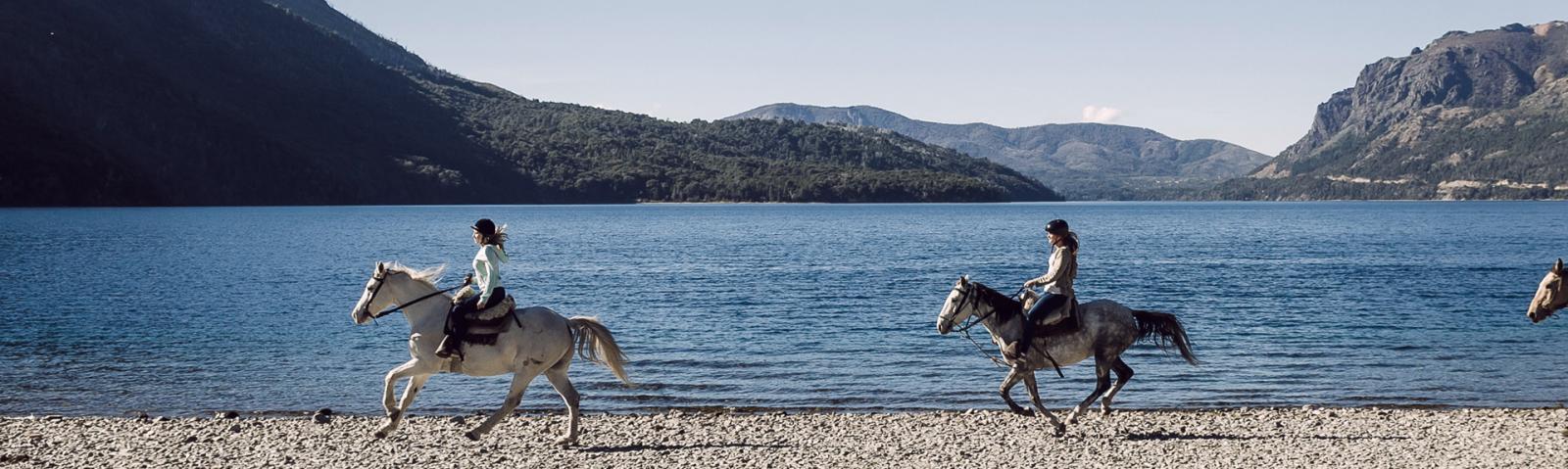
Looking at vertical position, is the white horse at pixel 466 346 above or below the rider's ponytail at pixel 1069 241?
below

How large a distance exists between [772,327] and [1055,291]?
1875cm

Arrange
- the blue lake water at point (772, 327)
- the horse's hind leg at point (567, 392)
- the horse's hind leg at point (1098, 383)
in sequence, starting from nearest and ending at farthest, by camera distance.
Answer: the horse's hind leg at point (567, 392) → the horse's hind leg at point (1098, 383) → the blue lake water at point (772, 327)

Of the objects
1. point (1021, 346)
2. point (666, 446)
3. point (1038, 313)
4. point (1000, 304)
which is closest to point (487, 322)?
point (666, 446)

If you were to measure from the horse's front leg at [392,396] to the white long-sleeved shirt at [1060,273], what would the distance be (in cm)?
713

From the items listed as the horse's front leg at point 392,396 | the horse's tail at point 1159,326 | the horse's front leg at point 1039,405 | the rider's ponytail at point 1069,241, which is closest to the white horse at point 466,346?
the horse's front leg at point 392,396

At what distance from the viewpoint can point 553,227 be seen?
132 meters

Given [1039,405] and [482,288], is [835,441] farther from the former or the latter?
[482,288]

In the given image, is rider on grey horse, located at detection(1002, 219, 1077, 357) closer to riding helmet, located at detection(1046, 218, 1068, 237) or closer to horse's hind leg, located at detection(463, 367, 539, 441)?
riding helmet, located at detection(1046, 218, 1068, 237)

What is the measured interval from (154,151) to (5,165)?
30054mm

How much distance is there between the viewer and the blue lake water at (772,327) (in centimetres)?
2138

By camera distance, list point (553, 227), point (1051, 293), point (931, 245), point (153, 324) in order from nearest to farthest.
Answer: point (1051, 293) < point (153, 324) < point (931, 245) < point (553, 227)

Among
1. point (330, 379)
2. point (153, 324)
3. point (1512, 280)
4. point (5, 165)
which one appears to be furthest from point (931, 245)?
point (5, 165)

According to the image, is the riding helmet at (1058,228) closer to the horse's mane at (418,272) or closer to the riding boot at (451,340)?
the riding boot at (451,340)

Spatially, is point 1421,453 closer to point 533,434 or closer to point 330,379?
point 533,434
